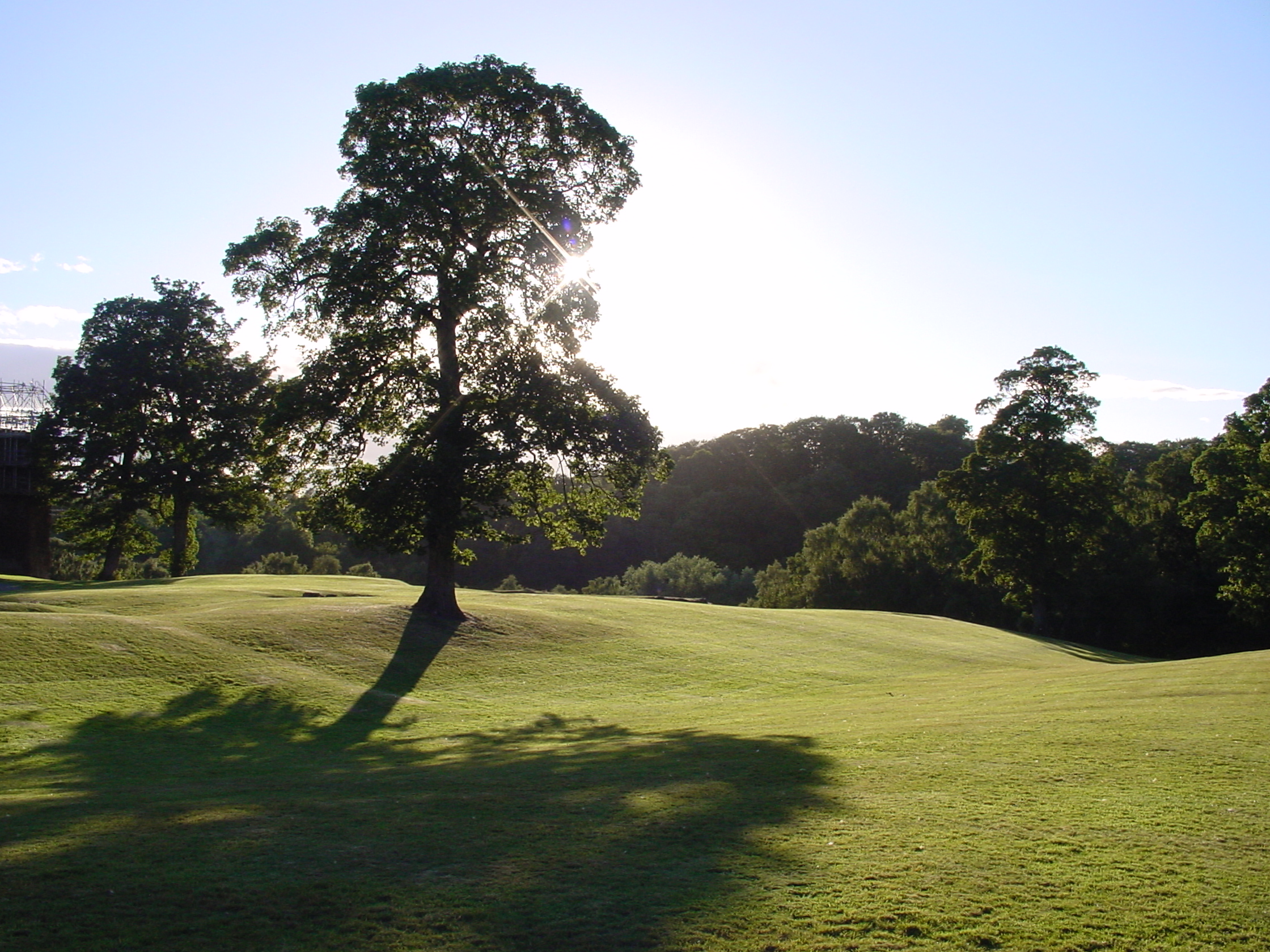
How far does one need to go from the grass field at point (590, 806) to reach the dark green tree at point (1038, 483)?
29966 millimetres

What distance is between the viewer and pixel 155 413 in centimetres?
4712

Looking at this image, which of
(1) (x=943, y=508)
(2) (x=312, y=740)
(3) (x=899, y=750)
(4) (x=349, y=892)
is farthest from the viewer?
(1) (x=943, y=508)

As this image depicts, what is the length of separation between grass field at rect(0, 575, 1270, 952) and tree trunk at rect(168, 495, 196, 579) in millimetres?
26037

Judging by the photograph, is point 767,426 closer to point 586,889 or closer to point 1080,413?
point 1080,413

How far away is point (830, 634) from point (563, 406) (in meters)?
15.7

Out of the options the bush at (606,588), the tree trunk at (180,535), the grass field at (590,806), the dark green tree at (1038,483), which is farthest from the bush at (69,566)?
the dark green tree at (1038,483)

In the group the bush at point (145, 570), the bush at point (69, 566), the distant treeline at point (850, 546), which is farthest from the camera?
the bush at point (69, 566)

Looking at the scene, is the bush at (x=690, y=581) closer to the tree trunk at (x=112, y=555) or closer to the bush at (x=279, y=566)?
the bush at (x=279, y=566)

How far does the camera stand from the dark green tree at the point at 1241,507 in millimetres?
47688

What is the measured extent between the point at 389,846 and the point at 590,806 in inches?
90.0

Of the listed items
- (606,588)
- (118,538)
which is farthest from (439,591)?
(606,588)

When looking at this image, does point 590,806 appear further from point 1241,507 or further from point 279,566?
point 279,566

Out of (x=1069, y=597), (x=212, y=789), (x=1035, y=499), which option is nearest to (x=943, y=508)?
(x=1069, y=597)

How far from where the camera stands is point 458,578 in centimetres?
9988
